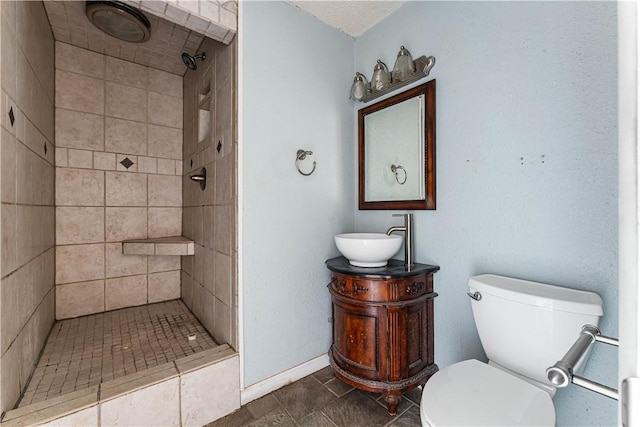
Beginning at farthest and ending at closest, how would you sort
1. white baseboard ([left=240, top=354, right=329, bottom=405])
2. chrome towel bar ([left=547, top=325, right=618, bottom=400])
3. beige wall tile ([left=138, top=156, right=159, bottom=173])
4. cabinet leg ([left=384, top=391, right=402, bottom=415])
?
beige wall tile ([left=138, top=156, right=159, bottom=173]), white baseboard ([left=240, top=354, right=329, bottom=405]), cabinet leg ([left=384, top=391, right=402, bottom=415]), chrome towel bar ([left=547, top=325, right=618, bottom=400])

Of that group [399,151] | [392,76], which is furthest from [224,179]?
[392,76]

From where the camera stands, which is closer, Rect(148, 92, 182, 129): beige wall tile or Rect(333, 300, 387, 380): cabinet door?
Rect(333, 300, 387, 380): cabinet door

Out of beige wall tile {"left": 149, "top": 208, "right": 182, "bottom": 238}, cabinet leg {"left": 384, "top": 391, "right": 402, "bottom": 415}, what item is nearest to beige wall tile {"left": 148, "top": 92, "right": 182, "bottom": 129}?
beige wall tile {"left": 149, "top": 208, "right": 182, "bottom": 238}

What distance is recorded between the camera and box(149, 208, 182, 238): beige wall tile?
2.51 metres

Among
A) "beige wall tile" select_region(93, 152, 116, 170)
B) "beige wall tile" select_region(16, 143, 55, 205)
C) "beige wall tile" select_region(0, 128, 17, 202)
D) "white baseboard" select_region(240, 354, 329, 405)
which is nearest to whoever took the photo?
"beige wall tile" select_region(0, 128, 17, 202)

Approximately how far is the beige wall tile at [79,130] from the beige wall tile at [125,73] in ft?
1.23

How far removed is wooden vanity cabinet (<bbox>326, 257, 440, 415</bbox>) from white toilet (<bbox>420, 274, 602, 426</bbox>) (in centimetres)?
31

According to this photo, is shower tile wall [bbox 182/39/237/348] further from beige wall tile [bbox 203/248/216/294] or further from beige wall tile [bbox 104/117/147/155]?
beige wall tile [bbox 104/117/147/155]

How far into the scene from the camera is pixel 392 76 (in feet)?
5.46

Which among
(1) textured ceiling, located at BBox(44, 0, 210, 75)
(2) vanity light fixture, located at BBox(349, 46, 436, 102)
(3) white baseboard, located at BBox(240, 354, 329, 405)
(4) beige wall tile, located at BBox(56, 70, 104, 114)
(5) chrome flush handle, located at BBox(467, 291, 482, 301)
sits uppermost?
(1) textured ceiling, located at BBox(44, 0, 210, 75)

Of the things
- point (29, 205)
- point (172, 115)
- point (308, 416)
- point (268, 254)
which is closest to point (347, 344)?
point (308, 416)

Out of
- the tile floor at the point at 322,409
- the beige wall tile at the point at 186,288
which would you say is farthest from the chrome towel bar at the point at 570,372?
the beige wall tile at the point at 186,288

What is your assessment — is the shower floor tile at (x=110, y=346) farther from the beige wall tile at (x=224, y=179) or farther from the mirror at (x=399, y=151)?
the mirror at (x=399, y=151)

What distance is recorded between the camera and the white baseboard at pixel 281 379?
4.91ft
